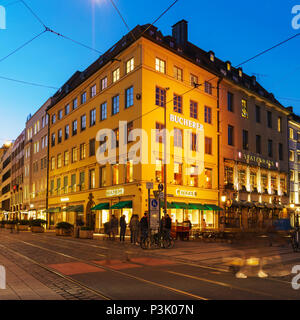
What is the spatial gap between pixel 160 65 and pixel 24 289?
84.6 feet

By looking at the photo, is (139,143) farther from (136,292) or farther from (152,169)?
(136,292)

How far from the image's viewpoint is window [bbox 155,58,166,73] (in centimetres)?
3047

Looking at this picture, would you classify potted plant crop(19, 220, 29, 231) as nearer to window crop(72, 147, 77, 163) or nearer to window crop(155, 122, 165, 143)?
window crop(72, 147, 77, 163)

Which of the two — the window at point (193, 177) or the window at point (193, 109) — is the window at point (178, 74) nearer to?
the window at point (193, 109)

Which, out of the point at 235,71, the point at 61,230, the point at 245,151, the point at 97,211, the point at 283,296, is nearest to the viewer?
the point at 283,296

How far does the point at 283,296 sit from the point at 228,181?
28831 millimetres

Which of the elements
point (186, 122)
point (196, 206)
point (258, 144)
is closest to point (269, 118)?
point (258, 144)

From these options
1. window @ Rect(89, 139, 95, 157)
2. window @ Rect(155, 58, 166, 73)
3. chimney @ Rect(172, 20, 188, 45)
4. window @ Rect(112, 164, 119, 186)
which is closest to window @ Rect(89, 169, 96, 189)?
window @ Rect(89, 139, 95, 157)

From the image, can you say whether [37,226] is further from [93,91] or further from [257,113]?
[257,113]

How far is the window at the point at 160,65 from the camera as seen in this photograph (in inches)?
1200

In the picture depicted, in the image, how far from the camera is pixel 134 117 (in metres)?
29.4

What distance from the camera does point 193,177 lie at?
1268 inches

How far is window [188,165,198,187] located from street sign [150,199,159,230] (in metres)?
13.4

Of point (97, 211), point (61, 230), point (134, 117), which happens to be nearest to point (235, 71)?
point (134, 117)
